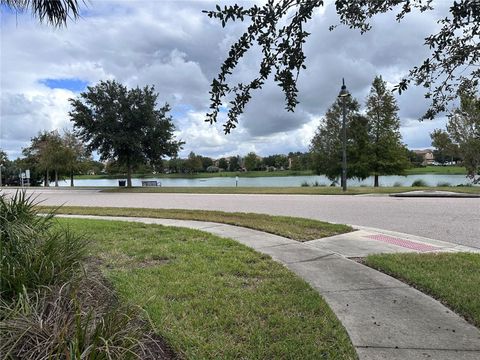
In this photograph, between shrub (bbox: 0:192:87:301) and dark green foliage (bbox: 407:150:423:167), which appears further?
dark green foliage (bbox: 407:150:423:167)

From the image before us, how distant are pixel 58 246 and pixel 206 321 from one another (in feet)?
6.38

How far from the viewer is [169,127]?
33188mm

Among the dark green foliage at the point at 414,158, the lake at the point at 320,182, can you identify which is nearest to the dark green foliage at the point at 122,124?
the lake at the point at 320,182

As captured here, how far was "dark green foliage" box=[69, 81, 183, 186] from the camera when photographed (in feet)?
102

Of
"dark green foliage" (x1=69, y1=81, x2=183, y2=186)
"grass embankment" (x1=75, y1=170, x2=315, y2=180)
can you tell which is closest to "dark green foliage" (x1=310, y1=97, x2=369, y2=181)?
"grass embankment" (x1=75, y1=170, x2=315, y2=180)

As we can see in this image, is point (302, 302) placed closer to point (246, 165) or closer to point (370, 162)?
point (370, 162)

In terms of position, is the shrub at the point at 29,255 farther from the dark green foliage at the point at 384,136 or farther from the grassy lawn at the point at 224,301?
the dark green foliage at the point at 384,136

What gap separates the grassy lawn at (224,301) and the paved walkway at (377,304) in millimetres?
246

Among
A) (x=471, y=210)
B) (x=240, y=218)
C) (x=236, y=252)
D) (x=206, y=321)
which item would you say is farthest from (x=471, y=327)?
(x=471, y=210)

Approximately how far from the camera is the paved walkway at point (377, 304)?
11.2ft

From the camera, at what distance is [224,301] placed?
433 cm

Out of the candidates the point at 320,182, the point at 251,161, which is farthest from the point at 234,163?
the point at 320,182

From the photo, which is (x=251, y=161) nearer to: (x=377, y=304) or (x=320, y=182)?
(x=320, y=182)

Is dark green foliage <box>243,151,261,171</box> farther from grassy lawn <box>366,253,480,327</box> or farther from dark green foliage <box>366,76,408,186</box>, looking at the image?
grassy lawn <box>366,253,480,327</box>
